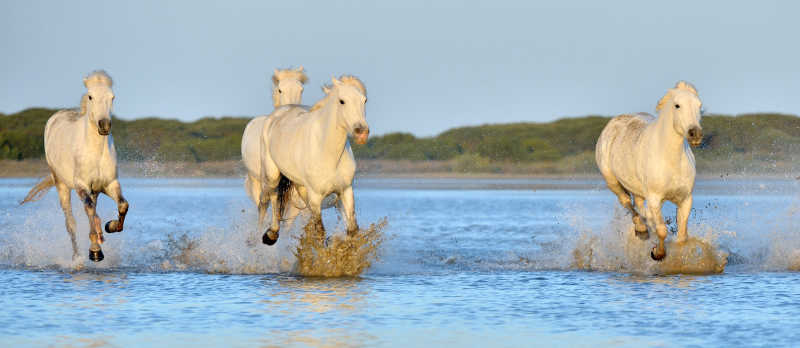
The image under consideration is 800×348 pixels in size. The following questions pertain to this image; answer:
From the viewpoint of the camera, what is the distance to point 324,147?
12031 millimetres

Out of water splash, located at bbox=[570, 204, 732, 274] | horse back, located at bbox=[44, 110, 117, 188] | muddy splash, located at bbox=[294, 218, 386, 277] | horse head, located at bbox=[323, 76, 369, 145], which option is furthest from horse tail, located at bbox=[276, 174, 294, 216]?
water splash, located at bbox=[570, 204, 732, 274]

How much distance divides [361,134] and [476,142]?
210ft

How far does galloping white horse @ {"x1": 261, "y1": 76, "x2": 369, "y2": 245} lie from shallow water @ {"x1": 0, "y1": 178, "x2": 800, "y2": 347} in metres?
0.77

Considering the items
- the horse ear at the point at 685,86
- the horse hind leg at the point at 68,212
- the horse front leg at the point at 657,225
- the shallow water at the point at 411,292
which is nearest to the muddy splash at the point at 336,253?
the shallow water at the point at 411,292

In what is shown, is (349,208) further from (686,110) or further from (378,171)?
(378,171)

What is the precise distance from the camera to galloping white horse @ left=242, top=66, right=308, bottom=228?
14094 mm

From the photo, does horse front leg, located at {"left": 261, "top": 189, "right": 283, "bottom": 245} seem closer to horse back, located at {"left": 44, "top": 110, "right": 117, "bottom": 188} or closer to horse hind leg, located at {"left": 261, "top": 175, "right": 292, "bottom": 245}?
horse hind leg, located at {"left": 261, "top": 175, "right": 292, "bottom": 245}

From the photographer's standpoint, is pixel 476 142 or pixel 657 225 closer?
pixel 657 225

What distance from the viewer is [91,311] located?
9.96m

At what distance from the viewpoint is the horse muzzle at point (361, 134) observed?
1120 cm

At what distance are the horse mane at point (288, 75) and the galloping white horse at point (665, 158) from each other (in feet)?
15.4

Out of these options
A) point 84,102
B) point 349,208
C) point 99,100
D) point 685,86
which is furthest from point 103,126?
point 685,86

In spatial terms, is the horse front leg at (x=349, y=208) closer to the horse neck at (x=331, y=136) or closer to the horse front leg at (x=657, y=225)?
the horse neck at (x=331, y=136)

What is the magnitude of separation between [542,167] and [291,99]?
150ft
